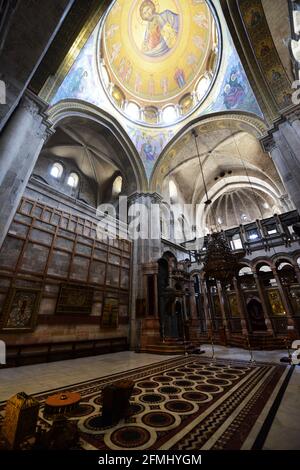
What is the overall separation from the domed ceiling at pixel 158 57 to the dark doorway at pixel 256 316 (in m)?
15.8

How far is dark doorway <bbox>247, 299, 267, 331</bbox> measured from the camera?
14.5m

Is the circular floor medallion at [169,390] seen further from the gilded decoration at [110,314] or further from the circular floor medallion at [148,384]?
the gilded decoration at [110,314]

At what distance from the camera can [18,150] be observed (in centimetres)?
632

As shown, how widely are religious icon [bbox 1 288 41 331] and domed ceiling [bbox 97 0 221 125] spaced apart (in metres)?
13.1

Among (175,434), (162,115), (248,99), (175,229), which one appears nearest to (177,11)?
(162,115)

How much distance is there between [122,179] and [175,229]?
6.37 meters

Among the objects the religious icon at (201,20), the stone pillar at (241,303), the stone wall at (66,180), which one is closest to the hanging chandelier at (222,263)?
the stone pillar at (241,303)

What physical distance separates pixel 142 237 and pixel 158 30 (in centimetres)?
1765

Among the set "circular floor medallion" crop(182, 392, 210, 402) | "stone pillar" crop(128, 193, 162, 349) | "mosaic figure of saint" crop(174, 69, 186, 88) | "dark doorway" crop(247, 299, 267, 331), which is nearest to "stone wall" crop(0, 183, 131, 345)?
"stone pillar" crop(128, 193, 162, 349)

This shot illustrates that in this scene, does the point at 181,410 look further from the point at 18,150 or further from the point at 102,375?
the point at 18,150

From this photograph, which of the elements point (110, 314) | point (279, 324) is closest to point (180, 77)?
point (110, 314)

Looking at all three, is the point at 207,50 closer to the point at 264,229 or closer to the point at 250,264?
the point at 264,229

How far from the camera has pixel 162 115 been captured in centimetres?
1602

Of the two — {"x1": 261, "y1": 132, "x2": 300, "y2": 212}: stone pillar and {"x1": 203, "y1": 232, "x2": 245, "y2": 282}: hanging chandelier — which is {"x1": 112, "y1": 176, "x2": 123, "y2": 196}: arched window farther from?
{"x1": 261, "y1": 132, "x2": 300, "y2": 212}: stone pillar
